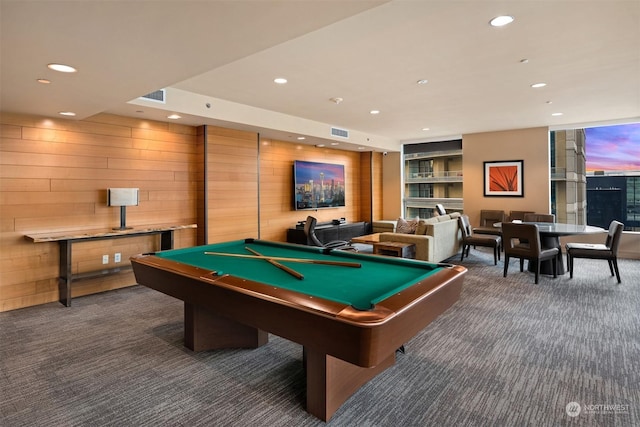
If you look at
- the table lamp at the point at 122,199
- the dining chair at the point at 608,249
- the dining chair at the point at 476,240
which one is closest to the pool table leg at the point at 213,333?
the table lamp at the point at 122,199

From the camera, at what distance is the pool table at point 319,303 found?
62.6 inches

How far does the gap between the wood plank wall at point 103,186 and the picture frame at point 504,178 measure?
211 inches

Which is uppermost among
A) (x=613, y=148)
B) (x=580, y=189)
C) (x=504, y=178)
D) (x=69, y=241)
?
(x=613, y=148)

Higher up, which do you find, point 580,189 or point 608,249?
point 580,189

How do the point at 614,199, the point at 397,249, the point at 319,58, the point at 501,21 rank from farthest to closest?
1. the point at 614,199
2. the point at 397,249
3. the point at 319,58
4. the point at 501,21

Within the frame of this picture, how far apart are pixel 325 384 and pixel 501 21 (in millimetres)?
3008

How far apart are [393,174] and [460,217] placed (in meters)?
3.78

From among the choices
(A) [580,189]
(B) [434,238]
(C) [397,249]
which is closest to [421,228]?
(B) [434,238]

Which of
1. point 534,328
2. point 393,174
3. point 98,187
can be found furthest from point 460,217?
point 98,187

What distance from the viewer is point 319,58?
3564 mm

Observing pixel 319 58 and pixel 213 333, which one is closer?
pixel 213 333

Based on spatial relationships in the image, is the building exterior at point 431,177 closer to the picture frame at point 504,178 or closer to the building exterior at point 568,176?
the picture frame at point 504,178

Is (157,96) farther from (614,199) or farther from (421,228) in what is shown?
(614,199)

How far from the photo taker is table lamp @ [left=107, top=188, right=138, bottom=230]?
176 inches
